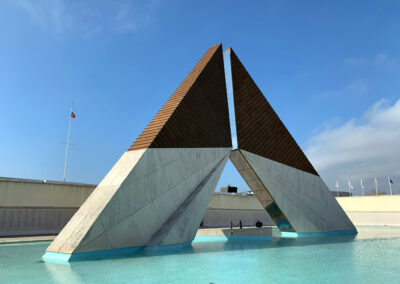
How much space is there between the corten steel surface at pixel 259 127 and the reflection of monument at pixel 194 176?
0.19ft

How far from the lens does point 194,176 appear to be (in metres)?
12.5

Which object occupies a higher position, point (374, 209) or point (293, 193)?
point (293, 193)

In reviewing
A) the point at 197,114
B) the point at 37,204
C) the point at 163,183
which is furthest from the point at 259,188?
the point at 37,204

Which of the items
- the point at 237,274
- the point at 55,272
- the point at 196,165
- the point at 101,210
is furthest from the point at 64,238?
the point at 196,165

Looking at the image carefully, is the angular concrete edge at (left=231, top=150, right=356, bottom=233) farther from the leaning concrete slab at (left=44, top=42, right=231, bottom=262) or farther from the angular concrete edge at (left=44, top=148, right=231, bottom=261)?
the angular concrete edge at (left=44, top=148, right=231, bottom=261)

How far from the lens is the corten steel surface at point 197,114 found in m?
11.4

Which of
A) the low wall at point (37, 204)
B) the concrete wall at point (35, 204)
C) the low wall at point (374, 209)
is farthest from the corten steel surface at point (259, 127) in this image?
the low wall at point (374, 209)

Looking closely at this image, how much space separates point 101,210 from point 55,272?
2321 mm

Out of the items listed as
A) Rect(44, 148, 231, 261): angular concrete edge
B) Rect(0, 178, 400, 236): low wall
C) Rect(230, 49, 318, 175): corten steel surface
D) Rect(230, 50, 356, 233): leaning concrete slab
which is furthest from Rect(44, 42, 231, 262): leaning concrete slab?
Rect(0, 178, 400, 236): low wall

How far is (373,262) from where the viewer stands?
8.05 metres

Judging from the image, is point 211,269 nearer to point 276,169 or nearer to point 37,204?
point 276,169

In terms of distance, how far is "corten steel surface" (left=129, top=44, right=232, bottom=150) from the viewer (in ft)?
37.5

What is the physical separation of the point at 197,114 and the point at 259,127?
4.76 m

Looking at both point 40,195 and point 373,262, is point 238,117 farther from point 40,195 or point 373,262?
point 40,195
